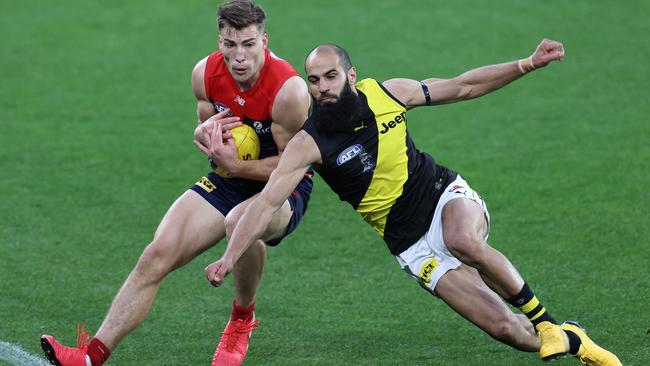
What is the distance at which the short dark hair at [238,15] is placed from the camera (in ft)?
23.4

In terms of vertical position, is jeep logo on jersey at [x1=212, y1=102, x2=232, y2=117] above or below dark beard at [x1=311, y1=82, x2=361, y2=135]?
below

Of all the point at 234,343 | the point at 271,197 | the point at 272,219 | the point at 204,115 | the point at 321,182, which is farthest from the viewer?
the point at 321,182

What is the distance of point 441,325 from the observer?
8055mm

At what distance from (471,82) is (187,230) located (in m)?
2.11

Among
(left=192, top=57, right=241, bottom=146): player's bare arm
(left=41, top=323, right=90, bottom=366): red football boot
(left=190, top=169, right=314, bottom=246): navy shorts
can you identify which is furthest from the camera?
(left=190, top=169, right=314, bottom=246): navy shorts

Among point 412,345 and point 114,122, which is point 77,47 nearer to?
point 114,122

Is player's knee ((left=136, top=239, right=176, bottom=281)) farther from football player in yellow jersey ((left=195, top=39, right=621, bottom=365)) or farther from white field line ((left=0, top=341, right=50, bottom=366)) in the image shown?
white field line ((left=0, top=341, right=50, bottom=366))

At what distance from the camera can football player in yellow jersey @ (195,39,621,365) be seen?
22.0 feet

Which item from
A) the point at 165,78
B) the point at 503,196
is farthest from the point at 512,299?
the point at 165,78

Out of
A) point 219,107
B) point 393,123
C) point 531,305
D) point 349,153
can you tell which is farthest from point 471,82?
point 219,107

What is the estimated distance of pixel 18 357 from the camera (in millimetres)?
7332

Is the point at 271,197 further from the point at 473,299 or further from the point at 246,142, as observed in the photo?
the point at 473,299

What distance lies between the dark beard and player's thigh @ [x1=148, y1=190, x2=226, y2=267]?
1.05 m

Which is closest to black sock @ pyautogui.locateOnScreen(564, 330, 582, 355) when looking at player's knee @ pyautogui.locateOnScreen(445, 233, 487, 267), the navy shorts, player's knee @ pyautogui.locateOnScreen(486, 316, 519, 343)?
player's knee @ pyautogui.locateOnScreen(486, 316, 519, 343)
